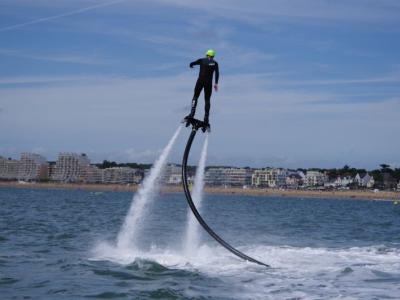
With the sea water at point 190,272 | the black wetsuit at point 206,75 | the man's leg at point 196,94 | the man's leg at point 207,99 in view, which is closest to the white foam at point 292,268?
the sea water at point 190,272

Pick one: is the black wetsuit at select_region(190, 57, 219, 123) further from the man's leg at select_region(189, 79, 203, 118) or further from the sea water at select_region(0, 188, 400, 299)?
the sea water at select_region(0, 188, 400, 299)

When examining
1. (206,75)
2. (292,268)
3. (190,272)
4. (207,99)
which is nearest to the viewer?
(206,75)

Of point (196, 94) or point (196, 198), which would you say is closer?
point (196, 94)

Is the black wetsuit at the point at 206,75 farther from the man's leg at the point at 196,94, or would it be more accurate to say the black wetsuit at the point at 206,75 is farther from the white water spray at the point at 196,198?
the white water spray at the point at 196,198

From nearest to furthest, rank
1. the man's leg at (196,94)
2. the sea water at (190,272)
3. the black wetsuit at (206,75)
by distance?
the sea water at (190,272)
the black wetsuit at (206,75)
the man's leg at (196,94)

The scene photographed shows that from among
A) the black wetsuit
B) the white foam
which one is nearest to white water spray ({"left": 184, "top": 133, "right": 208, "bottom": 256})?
the white foam

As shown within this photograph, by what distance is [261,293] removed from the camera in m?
16.3

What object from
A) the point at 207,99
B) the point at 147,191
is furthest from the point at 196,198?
the point at 207,99

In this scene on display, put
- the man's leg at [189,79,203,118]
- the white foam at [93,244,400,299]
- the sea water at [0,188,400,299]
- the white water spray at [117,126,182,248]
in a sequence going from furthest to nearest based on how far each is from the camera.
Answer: the white water spray at [117,126,182,248]
the man's leg at [189,79,203,118]
the white foam at [93,244,400,299]
the sea water at [0,188,400,299]

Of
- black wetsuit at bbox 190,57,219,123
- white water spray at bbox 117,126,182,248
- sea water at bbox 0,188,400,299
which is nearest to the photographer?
sea water at bbox 0,188,400,299

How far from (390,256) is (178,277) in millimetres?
9169

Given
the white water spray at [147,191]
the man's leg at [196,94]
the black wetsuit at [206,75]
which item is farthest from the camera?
the white water spray at [147,191]

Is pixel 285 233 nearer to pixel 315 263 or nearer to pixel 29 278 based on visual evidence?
pixel 315 263

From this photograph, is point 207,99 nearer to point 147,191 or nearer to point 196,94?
point 196,94
